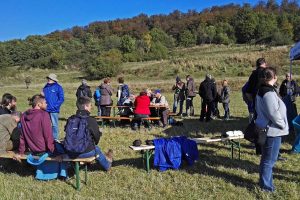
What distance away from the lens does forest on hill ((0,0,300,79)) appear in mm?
75312

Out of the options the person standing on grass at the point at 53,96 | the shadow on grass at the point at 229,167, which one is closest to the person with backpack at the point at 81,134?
the shadow on grass at the point at 229,167

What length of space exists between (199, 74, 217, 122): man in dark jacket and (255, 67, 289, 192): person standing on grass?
24.2 ft

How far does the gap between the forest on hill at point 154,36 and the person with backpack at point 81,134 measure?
47237mm

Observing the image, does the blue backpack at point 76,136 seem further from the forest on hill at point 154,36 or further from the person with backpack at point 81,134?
the forest on hill at point 154,36

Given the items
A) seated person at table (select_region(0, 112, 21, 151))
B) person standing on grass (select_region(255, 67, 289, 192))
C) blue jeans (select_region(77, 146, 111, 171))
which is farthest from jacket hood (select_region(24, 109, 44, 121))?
person standing on grass (select_region(255, 67, 289, 192))

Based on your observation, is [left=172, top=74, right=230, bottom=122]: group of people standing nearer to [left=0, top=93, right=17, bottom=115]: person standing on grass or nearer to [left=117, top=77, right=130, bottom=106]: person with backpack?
[left=117, top=77, right=130, bottom=106]: person with backpack

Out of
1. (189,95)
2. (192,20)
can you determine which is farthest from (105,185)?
(192,20)

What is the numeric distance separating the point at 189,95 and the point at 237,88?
1571 cm

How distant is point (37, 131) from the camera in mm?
6152

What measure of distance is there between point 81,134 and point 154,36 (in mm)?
86903

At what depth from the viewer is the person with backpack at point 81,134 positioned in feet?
19.1

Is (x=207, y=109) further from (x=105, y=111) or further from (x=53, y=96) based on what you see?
(x=53, y=96)

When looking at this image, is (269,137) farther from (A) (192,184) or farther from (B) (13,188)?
(B) (13,188)

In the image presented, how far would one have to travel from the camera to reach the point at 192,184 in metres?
5.91
